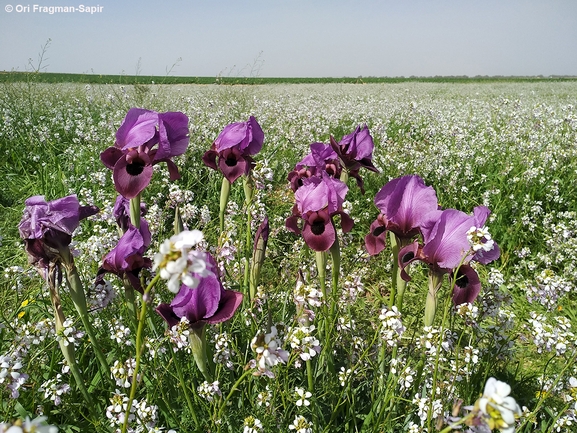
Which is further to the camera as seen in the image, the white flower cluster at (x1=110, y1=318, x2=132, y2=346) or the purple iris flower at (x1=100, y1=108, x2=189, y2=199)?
the white flower cluster at (x1=110, y1=318, x2=132, y2=346)

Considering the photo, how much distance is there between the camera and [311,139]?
280 inches

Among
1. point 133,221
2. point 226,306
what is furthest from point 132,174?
point 226,306

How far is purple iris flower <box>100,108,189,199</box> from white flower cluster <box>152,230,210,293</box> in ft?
3.67

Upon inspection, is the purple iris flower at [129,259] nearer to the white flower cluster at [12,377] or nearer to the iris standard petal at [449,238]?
the white flower cluster at [12,377]

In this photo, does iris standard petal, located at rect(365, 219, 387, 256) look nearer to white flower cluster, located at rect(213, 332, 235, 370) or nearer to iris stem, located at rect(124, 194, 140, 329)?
white flower cluster, located at rect(213, 332, 235, 370)

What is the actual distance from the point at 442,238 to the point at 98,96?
1216 cm

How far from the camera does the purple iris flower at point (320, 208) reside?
1.91m

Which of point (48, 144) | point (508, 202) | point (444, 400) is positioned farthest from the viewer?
point (48, 144)

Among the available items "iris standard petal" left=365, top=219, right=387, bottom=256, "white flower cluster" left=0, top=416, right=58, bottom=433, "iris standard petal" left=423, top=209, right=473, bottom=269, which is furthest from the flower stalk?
"iris standard petal" left=423, top=209, right=473, bottom=269

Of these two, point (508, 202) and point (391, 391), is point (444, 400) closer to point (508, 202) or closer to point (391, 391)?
point (391, 391)

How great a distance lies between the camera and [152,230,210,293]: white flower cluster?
0.80 metres

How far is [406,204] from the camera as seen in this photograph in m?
1.92

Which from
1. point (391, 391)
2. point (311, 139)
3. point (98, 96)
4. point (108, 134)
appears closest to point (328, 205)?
point (391, 391)

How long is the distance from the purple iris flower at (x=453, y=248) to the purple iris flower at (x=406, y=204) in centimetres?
12
